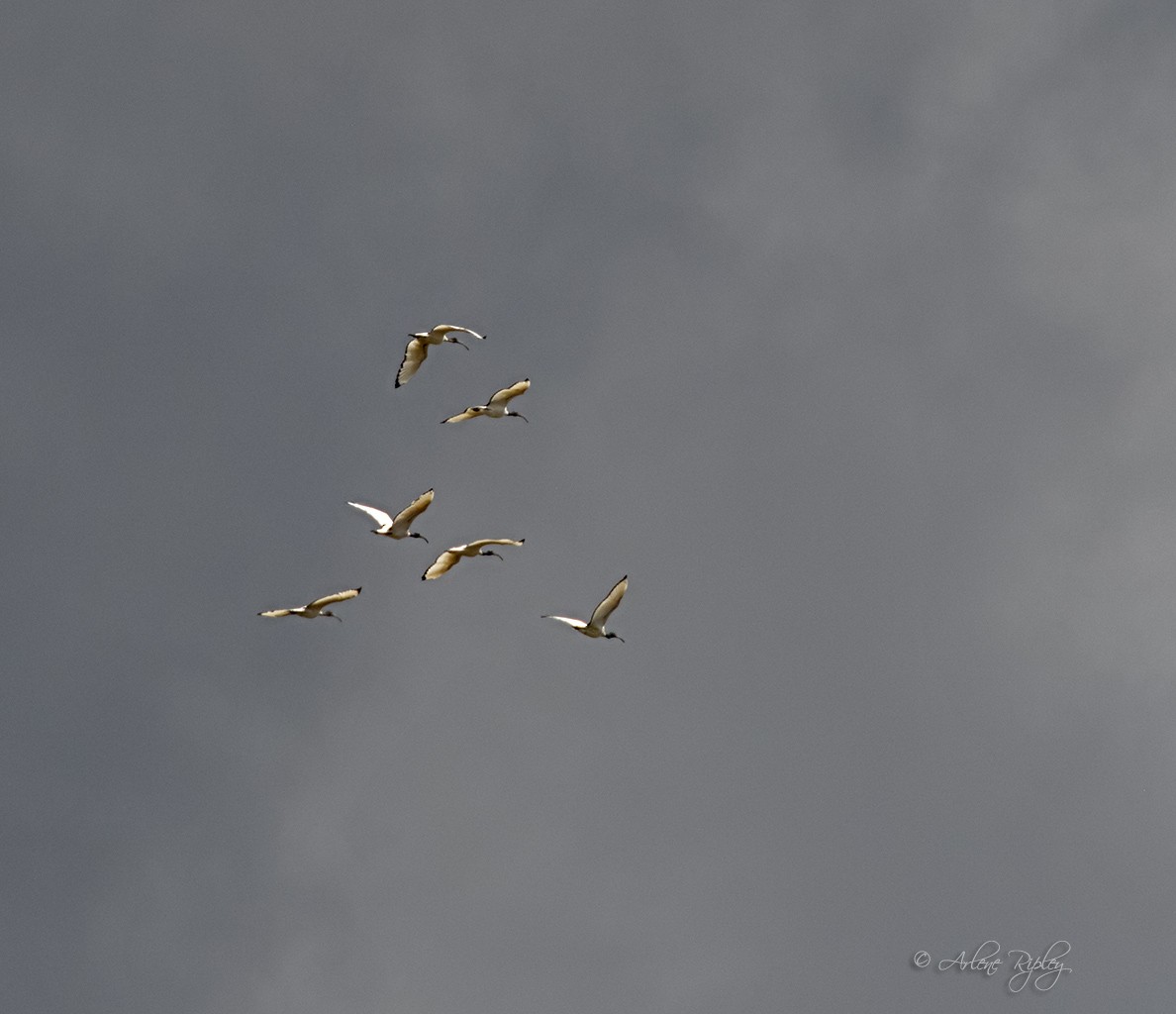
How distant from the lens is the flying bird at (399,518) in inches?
3900

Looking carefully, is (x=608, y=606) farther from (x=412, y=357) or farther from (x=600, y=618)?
(x=412, y=357)

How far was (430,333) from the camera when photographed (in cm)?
10556

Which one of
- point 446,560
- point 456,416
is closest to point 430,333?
point 456,416

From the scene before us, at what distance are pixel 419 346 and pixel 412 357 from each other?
0.80 meters

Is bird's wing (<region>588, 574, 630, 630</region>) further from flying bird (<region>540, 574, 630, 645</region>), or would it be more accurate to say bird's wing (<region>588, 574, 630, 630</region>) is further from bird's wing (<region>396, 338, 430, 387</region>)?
bird's wing (<region>396, 338, 430, 387</region>)

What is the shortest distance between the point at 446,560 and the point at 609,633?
9140 millimetres

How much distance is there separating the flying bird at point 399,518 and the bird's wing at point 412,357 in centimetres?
869

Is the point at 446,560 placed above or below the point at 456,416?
below

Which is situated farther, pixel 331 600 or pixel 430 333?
pixel 430 333

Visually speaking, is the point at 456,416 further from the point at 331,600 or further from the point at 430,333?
the point at 331,600

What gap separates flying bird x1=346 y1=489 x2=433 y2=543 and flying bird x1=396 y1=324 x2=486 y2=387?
7724 mm

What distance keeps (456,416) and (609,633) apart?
14285mm

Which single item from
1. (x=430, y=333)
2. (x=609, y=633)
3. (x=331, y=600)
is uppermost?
(x=430, y=333)

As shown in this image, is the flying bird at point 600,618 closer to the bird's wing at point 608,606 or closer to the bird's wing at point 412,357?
the bird's wing at point 608,606
